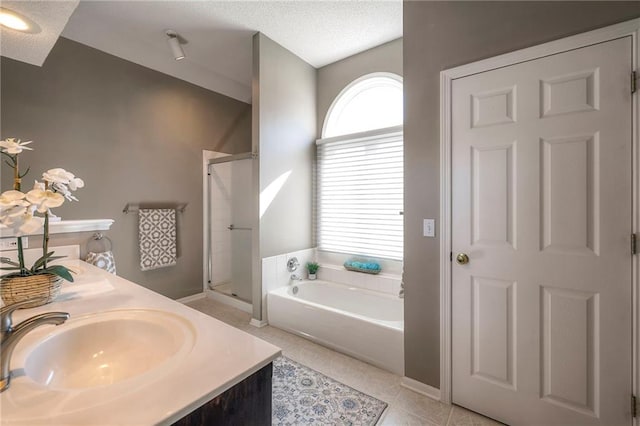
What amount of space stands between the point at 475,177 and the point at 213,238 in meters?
3.19

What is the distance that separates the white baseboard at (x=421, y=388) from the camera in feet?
5.93

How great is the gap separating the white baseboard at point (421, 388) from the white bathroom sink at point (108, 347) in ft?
5.40

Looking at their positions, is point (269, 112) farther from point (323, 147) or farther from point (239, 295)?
point (239, 295)

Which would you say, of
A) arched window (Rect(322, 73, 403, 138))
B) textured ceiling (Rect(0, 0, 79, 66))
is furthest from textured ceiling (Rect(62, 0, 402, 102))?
textured ceiling (Rect(0, 0, 79, 66))

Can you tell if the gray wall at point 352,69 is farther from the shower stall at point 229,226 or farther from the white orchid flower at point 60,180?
the white orchid flower at point 60,180

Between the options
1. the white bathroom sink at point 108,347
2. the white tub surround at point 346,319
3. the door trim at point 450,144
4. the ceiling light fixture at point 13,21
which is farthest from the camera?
the white tub surround at point 346,319

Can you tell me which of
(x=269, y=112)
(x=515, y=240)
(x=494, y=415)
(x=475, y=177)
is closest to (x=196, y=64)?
(x=269, y=112)

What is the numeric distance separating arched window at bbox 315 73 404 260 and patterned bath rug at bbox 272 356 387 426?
147 cm

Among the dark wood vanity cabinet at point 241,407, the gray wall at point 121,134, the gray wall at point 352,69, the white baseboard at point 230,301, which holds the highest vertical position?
the gray wall at point 352,69

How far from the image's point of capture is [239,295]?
3430mm

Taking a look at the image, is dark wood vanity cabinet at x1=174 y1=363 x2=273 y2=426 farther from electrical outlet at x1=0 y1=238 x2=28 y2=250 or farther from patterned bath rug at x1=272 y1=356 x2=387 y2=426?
electrical outlet at x1=0 y1=238 x2=28 y2=250

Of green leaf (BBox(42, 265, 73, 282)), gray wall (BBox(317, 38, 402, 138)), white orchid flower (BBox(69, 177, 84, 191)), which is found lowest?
green leaf (BBox(42, 265, 73, 282))

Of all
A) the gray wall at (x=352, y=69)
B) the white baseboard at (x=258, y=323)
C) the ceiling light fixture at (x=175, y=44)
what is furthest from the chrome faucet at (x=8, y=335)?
the gray wall at (x=352, y=69)

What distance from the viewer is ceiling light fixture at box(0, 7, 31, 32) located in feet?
4.60
